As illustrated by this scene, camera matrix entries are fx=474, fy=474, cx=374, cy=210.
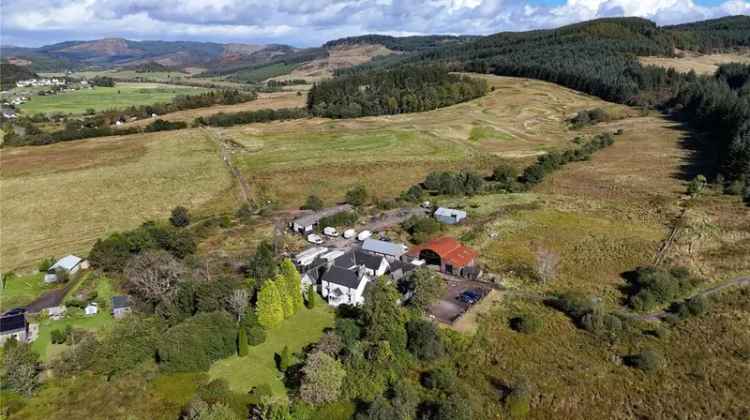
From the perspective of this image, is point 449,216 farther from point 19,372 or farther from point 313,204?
point 19,372

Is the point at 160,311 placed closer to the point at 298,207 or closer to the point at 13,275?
the point at 13,275

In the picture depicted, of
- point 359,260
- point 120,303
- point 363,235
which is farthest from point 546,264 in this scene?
point 120,303

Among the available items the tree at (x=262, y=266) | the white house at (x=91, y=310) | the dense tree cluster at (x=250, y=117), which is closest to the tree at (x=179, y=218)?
the tree at (x=262, y=266)

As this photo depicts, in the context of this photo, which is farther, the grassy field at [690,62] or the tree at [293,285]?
the grassy field at [690,62]

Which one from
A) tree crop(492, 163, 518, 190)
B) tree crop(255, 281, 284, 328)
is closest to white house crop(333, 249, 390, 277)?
tree crop(255, 281, 284, 328)

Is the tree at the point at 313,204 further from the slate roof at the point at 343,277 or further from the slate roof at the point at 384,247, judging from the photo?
the slate roof at the point at 343,277

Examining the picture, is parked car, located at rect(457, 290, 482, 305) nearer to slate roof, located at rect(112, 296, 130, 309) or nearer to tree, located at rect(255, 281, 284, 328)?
tree, located at rect(255, 281, 284, 328)
